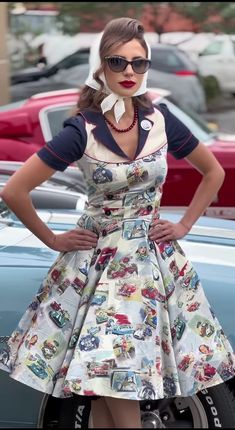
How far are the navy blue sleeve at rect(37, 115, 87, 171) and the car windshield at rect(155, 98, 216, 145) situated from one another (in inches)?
189

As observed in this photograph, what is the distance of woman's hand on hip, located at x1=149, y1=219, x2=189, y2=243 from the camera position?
3049 millimetres

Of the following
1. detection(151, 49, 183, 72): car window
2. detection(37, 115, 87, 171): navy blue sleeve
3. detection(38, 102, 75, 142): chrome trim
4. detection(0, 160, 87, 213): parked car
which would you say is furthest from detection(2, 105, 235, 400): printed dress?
detection(151, 49, 183, 72): car window

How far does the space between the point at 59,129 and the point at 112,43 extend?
4.71 m

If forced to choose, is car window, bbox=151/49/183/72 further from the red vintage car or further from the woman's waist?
the woman's waist

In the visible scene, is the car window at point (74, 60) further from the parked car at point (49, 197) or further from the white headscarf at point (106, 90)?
the white headscarf at point (106, 90)

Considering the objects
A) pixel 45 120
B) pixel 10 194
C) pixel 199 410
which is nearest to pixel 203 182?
pixel 10 194

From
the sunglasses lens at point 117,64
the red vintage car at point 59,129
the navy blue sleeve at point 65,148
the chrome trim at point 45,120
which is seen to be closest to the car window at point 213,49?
the red vintage car at point 59,129

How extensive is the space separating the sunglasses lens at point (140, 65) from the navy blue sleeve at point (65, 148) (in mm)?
293

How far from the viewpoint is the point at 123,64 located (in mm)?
2963

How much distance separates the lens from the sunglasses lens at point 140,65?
9.77ft

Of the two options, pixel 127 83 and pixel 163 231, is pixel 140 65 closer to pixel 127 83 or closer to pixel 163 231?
pixel 127 83

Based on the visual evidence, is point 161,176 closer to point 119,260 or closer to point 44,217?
point 119,260

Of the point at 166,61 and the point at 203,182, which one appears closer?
the point at 203,182

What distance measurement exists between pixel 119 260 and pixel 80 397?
1.98 ft
